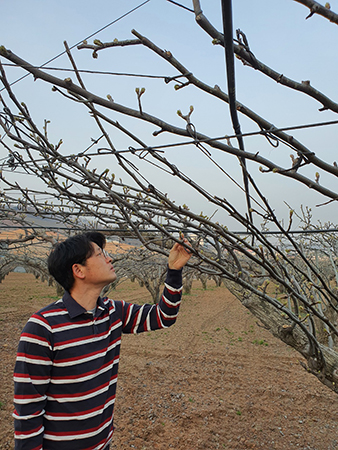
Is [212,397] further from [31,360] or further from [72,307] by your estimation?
[31,360]

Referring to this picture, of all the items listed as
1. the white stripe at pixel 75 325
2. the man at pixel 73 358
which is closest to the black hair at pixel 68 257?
the man at pixel 73 358

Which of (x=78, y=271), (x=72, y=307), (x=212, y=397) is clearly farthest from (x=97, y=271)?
(x=212, y=397)

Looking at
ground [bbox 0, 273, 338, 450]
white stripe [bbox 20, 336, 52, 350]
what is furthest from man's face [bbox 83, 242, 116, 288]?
ground [bbox 0, 273, 338, 450]

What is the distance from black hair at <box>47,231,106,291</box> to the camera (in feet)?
5.38

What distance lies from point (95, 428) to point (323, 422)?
14.8ft

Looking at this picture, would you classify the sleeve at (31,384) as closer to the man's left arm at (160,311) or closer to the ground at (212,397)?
the man's left arm at (160,311)

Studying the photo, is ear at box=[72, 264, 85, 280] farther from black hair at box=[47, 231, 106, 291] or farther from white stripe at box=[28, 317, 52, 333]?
white stripe at box=[28, 317, 52, 333]

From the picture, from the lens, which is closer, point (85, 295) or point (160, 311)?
point (85, 295)

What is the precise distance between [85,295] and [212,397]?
4565mm

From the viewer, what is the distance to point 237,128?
106 centimetres

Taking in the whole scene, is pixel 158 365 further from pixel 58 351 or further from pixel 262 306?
pixel 58 351

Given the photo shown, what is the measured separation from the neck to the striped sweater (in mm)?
47

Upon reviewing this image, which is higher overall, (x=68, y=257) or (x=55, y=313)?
(x=68, y=257)

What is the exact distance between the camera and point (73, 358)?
Answer: 4.60 feet
